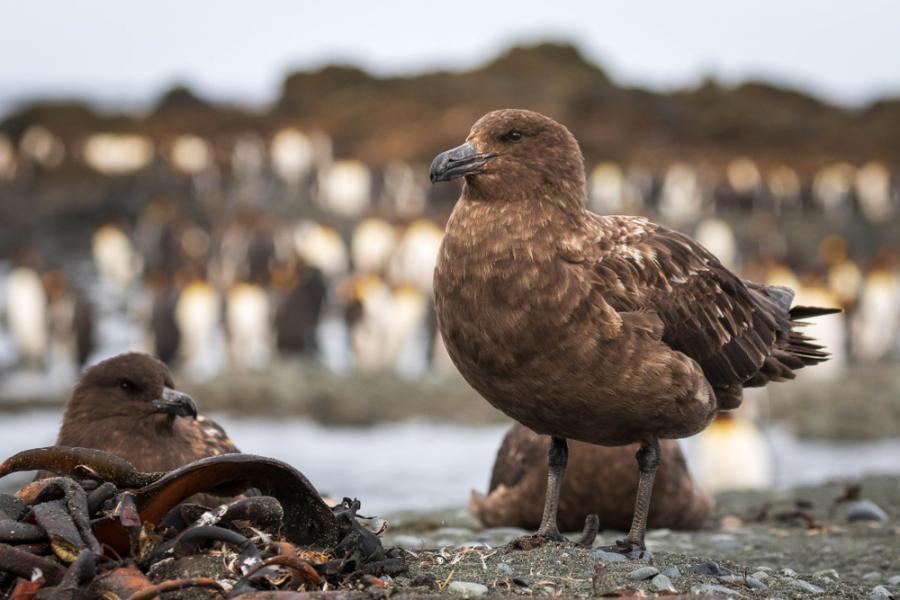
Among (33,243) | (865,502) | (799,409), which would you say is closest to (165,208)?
(33,243)

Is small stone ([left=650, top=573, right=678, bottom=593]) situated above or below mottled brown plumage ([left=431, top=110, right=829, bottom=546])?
below

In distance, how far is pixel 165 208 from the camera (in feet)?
115

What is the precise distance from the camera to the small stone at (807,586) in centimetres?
438

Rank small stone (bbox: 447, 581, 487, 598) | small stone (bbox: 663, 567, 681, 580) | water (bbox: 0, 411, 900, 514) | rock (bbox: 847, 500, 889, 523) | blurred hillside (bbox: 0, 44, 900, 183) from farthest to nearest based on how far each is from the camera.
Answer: blurred hillside (bbox: 0, 44, 900, 183), water (bbox: 0, 411, 900, 514), rock (bbox: 847, 500, 889, 523), small stone (bbox: 663, 567, 681, 580), small stone (bbox: 447, 581, 487, 598)

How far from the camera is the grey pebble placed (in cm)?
417

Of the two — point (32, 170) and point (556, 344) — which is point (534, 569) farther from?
point (32, 170)

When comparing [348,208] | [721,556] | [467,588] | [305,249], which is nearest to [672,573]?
[467,588]

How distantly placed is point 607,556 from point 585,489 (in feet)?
6.04

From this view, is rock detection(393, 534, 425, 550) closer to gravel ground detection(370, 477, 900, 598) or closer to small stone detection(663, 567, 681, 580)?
gravel ground detection(370, 477, 900, 598)

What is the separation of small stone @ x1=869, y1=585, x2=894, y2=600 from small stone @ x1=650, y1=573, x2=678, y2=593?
3.11ft

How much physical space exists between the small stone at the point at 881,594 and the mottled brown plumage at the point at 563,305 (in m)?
0.86

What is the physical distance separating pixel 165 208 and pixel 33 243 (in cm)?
363

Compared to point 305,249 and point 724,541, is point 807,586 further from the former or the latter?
point 305,249

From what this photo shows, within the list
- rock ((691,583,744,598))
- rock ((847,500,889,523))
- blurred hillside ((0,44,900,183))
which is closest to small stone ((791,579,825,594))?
rock ((691,583,744,598))
